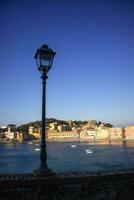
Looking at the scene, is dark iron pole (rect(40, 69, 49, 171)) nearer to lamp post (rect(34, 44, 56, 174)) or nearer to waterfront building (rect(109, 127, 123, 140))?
lamp post (rect(34, 44, 56, 174))

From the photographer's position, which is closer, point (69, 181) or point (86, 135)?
point (69, 181)

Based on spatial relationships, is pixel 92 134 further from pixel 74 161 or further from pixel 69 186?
pixel 69 186

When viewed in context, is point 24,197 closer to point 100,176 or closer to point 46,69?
point 100,176

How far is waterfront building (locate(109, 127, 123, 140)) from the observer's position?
175m

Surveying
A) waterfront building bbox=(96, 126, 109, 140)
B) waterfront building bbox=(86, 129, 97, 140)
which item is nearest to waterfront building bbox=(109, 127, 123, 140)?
waterfront building bbox=(96, 126, 109, 140)

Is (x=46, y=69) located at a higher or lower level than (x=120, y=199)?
higher

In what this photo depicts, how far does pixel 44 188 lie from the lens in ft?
21.1

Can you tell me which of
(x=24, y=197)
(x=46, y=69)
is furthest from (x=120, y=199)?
(x=46, y=69)

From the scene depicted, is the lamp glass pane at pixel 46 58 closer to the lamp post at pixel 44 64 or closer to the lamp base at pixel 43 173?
the lamp post at pixel 44 64

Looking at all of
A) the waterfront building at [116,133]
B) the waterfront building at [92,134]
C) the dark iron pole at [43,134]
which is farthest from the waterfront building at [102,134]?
the dark iron pole at [43,134]

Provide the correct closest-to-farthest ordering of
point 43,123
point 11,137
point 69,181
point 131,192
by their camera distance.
Result: point 69,181 → point 131,192 → point 43,123 → point 11,137

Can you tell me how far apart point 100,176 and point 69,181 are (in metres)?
0.86

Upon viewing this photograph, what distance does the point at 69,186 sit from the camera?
6.64 meters

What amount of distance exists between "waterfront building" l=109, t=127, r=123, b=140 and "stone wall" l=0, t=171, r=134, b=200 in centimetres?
Result: 17138
